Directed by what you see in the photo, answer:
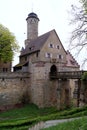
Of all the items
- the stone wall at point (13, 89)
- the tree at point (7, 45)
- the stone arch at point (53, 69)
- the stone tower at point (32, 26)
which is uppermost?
the stone tower at point (32, 26)

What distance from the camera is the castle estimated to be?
130ft

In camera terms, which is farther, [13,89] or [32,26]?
[32,26]

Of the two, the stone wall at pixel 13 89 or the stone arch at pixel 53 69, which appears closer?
the stone wall at pixel 13 89

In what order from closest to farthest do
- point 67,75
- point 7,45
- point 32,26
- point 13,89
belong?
point 67,75 < point 13,89 < point 7,45 < point 32,26

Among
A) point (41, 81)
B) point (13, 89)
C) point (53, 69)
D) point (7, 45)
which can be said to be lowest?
point (13, 89)

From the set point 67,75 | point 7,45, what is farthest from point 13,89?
point 7,45

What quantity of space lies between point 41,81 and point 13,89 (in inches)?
195

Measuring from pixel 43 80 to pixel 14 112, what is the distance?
7.48 meters

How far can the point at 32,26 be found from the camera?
5306 cm

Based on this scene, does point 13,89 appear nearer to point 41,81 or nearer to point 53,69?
point 41,81

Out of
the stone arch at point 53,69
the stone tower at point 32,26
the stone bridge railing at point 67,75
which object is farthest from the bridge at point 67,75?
the stone tower at point 32,26

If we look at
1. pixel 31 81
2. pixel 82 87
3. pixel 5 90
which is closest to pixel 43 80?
pixel 31 81

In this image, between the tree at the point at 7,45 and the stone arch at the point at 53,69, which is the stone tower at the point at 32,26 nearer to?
the tree at the point at 7,45

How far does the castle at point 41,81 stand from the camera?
39.6 meters
